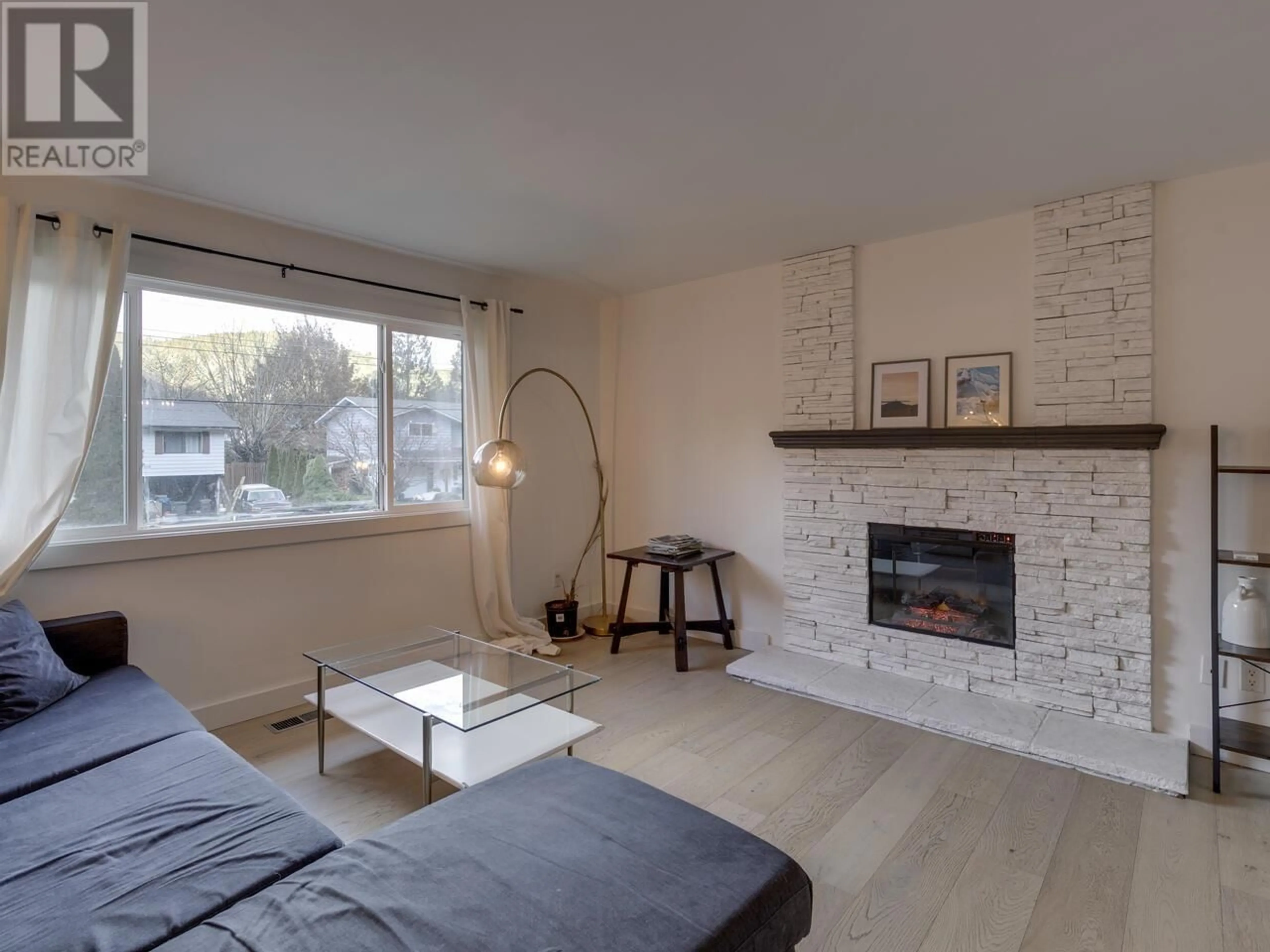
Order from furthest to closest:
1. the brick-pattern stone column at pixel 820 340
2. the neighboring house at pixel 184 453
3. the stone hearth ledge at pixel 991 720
Answer: the brick-pattern stone column at pixel 820 340
the neighboring house at pixel 184 453
the stone hearth ledge at pixel 991 720

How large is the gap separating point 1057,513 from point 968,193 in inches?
60.4

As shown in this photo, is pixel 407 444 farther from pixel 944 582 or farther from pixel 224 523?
pixel 944 582

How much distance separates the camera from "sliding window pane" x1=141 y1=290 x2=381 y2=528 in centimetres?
282

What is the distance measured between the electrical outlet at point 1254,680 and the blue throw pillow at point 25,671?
14.6 ft

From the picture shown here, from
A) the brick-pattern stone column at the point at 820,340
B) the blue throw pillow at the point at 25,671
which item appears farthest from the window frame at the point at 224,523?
the brick-pattern stone column at the point at 820,340

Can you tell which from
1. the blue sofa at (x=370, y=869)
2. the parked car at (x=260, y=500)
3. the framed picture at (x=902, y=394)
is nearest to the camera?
the blue sofa at (x=370, y=869)

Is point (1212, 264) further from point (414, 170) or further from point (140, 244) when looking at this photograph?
point (140, 244)

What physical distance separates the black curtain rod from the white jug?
388 cm

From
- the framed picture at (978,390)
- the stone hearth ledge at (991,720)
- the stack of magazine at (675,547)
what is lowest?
the stone hearth ledge at (991,720)

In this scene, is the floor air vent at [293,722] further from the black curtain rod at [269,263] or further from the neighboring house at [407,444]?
the black curtain rod at [269,263]

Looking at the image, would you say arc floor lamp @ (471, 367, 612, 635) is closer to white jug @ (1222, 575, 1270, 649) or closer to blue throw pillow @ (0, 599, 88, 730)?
blue throw pillow @ (0, 599, 88, 730)

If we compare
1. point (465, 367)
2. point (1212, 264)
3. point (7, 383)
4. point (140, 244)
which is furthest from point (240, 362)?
point (1212, 264)

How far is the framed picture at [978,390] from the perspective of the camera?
3113mm

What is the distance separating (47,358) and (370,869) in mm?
2457
